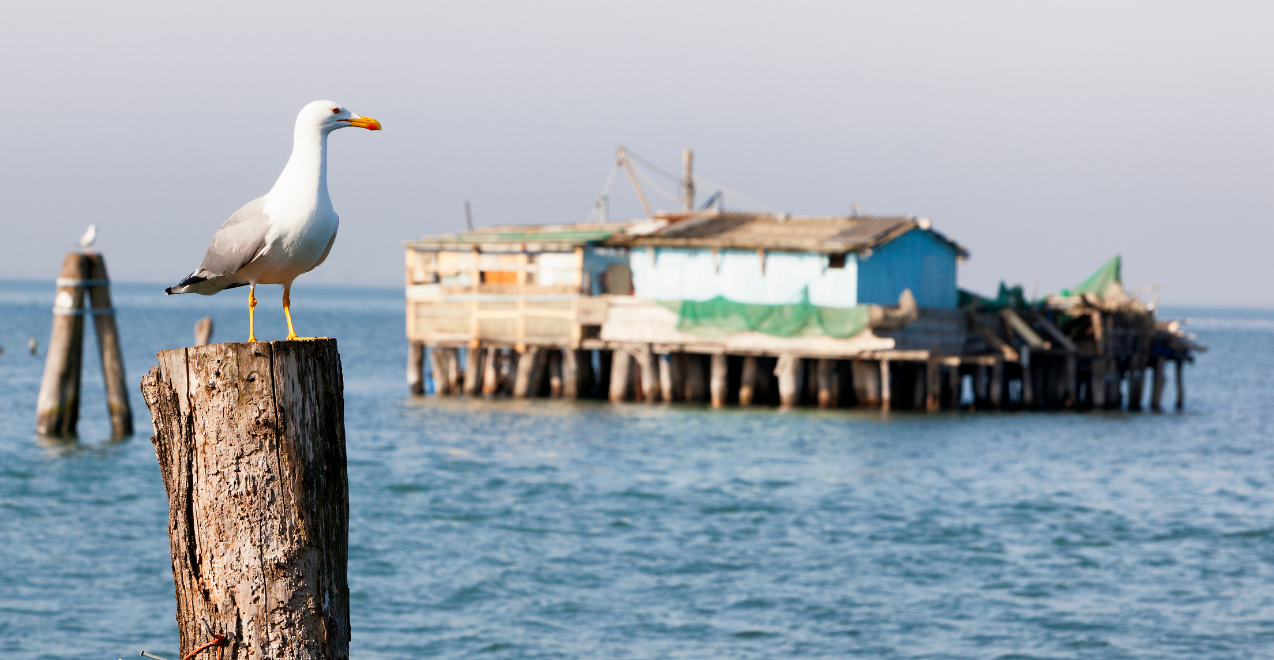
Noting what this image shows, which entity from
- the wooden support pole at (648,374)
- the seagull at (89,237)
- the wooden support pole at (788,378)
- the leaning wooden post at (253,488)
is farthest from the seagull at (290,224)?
the wooden support pole at (648,374)

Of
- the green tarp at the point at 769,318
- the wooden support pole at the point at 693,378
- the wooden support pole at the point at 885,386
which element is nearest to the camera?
the green tarp at the point at 769,318

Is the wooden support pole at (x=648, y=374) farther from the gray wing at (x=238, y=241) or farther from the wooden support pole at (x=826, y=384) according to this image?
the gray wing at (x=238, y=241)

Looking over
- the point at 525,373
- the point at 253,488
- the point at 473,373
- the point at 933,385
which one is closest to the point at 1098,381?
the point at 933,385

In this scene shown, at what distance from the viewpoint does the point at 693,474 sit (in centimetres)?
2484

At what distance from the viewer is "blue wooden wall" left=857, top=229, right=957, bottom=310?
1405 inches

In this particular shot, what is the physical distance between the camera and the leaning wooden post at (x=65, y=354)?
76.4 ft

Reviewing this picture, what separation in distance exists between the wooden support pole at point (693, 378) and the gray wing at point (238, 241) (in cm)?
3138

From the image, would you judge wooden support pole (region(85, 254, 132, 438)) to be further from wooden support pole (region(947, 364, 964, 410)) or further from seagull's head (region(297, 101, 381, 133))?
wooden support pole (region(947, 364, 964, 410))

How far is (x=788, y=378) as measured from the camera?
34750 mm

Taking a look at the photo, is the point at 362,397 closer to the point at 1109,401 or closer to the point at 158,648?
the point at 1109,401

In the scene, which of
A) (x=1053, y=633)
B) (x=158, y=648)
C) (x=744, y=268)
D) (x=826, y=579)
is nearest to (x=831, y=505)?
(x=826, y=579)

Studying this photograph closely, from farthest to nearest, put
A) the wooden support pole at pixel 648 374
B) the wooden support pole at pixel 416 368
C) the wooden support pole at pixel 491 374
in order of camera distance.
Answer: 1. the wooden support pole at pixel 416 368
2. the wooden support pole at pixel 491 374
3. the wooden support pole at pixel 648 374

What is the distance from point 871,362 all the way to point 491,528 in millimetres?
18064

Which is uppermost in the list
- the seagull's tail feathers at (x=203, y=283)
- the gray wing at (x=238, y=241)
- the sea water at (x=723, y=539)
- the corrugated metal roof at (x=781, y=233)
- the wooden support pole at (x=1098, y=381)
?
the corrugated metal roof at (x=781, y=233)
